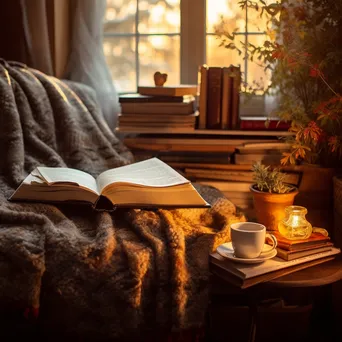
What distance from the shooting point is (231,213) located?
1.83 meters

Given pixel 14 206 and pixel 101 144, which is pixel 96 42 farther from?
pixel 14 206

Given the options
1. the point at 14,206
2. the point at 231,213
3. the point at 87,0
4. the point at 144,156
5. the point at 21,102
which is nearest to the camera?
the point at 14,206

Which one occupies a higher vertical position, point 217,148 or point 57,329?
point 217,148

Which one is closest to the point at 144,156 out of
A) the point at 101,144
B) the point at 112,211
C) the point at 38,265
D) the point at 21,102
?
the point at 101,144

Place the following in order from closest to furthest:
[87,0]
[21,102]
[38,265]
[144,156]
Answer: [38,265]
[21,102]
[144,156]
[87,0]

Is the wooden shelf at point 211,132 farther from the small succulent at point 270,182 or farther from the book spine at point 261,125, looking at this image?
the small succulent at point 270,182

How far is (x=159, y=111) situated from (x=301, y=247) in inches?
38.2

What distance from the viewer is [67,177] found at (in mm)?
1730

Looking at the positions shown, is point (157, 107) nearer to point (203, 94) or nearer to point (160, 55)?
point (203, 94)

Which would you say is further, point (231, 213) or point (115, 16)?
point (115, 16)

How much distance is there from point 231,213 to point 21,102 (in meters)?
0.92

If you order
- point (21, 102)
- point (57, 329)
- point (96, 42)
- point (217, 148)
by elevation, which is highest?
point (96, 42)

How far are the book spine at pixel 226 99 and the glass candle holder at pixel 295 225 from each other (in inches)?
30.3

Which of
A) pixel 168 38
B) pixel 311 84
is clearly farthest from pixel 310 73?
pixel 168 38
